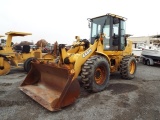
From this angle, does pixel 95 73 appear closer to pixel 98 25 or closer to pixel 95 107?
pixel 95 107

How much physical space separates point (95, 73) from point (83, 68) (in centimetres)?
52

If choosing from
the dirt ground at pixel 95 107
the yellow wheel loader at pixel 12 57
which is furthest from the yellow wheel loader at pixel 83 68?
the yellow wheel loader at pixel 12 57

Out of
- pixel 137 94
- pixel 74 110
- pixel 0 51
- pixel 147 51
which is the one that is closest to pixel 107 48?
pixel 137 94

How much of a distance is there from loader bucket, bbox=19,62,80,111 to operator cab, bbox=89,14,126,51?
2.26 meters

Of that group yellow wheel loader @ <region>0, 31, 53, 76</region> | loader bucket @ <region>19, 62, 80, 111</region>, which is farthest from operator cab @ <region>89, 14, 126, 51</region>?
yellow wheel loader @ <region>0, 31, 53, 76</region>

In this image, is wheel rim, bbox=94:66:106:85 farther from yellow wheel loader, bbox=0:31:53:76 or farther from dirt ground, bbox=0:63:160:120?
yellow wheel loader, bbox=0:31:53:76

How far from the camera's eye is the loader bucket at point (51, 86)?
4.12 metres

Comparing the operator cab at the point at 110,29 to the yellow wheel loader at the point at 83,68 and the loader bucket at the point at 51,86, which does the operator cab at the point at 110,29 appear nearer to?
the yellow wheel loader at the point at 83,68

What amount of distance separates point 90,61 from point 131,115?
1881mm

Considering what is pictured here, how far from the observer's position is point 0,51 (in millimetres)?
9406

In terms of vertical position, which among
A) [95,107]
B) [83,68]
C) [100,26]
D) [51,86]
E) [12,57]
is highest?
[100,26]

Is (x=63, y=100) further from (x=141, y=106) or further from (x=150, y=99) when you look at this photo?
(x=150, y=99)

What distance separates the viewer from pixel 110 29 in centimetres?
679

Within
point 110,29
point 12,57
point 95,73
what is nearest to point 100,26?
point 110,29
